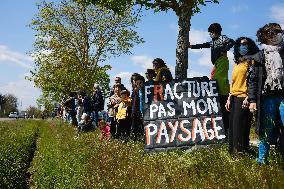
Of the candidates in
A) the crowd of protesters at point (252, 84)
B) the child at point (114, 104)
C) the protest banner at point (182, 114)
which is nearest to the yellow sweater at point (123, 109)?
the child at point (114, 104)

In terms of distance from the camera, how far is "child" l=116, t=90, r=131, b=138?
12.5 meters

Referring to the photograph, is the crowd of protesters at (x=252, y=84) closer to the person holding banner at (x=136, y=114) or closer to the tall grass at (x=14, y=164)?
the person holding banner at (x=136, y=114)

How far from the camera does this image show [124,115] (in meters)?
12.5

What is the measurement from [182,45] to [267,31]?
7711 mm

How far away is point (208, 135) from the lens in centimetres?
836

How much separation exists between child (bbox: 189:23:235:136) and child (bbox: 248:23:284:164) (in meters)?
2.30

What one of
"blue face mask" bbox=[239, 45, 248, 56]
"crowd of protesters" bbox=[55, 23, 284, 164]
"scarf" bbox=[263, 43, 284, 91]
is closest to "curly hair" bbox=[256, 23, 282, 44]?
"crowd of protesters" bbox=[55, 23, 284, 164]

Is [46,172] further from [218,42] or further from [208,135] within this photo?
[218,42]

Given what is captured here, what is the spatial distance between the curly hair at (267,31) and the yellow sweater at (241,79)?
0.66 m

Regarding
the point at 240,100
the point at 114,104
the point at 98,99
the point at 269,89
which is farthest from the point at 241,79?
the point at 98,99

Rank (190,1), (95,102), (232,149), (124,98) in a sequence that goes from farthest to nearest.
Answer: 1. (95,102)
2. (190,1)
3. (124,98)
4. (232,149)

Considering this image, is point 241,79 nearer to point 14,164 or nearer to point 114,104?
point 114,104

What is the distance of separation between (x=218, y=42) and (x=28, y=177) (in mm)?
6972

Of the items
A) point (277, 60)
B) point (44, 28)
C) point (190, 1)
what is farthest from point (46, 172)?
point (44, 28)
